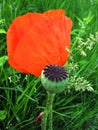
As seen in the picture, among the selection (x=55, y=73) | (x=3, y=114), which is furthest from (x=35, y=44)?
(x=3, y=114)

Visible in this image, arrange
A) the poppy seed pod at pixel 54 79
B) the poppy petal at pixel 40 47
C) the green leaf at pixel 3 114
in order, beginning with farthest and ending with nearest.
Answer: the green leaf at pixel 3 114 < the poppy petal at pixel 40 47 < the poppy seed pod at pixel 54 79

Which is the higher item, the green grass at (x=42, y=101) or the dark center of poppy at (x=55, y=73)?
the dark center of poppy at (x=55, y=73)

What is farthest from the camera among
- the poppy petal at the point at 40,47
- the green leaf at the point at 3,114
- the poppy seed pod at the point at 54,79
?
the green leaf at the point at 3,114

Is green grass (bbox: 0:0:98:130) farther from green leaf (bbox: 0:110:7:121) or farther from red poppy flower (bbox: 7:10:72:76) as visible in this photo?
red poppy flower (bbox: 7:10:72:76)

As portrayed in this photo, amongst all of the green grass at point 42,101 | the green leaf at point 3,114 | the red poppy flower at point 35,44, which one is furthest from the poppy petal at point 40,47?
the green leaf at point 3,114

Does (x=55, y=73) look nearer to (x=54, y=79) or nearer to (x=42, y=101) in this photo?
Answer: (x=54, y=79)

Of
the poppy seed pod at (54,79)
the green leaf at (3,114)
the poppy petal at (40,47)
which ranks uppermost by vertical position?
the poppy petal at (40,47)

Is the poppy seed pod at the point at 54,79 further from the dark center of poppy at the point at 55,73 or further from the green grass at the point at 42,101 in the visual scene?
the green grass at the point at 42,101
